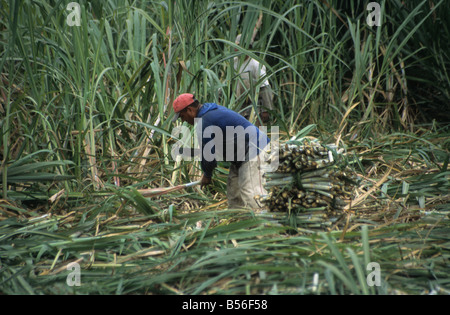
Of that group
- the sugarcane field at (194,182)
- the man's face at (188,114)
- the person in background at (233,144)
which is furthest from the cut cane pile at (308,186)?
the man's face at (188,114)

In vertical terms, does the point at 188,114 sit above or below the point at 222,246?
above

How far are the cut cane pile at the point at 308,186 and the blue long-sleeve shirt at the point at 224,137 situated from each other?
517 mm

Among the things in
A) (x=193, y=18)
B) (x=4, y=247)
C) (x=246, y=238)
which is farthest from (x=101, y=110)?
(x=246, y=238)

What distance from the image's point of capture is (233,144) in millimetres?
3234

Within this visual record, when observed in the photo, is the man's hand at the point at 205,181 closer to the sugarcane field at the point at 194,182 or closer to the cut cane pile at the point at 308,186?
A: the sugarcane field at the point at 194,182

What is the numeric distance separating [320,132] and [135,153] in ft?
4.33

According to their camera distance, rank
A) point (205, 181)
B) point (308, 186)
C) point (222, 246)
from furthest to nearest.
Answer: point (205, 181) → point (308, 186) → point (222, 246)

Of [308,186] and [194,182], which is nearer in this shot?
[308,186]

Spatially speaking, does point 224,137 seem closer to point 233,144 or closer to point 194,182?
point 233,144

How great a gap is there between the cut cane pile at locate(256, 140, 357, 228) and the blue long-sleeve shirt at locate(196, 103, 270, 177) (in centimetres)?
52

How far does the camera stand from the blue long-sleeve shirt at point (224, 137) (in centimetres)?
316

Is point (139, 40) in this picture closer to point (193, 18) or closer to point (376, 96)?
point (193, 18)

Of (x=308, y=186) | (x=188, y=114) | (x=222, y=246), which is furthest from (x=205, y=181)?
(x=222, y=246)

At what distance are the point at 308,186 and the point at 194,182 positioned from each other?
0.77 meters
